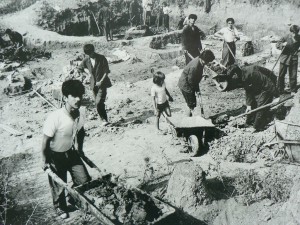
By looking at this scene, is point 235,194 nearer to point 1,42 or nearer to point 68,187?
point 68,187

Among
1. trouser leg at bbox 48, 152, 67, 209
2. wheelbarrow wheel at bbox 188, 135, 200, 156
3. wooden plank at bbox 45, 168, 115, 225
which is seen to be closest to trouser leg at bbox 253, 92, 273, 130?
wheelbarrow wheel at bbox 188, 135, 200, 156

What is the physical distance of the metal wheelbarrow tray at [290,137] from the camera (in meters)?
5.45

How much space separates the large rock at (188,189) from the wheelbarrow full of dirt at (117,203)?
937 millimetres

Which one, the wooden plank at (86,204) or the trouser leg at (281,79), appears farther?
the trouser leg at (281,79)

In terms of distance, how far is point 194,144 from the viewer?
6.46m

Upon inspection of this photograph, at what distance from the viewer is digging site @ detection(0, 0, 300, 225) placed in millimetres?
4688

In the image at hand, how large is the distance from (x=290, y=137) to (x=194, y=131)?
1573mm

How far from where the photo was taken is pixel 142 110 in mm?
Answer: 9375

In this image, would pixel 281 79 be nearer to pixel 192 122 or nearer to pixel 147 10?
pixel 192 122

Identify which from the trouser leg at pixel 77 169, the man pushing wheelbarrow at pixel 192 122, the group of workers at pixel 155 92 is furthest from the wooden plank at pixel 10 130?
the trouser leg at pixel 77 169

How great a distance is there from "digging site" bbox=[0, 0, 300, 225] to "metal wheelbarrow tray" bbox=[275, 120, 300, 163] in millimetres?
17

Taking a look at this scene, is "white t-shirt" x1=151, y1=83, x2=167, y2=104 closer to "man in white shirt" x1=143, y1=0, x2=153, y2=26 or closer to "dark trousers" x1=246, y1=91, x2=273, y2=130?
"dark trousers" x1=246, y1=91, x2=273, y2=130

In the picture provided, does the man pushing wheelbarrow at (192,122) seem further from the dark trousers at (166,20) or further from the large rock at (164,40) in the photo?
the dark trousers at (166,20)

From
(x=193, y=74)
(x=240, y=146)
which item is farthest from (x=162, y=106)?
(x=240, y=146)
